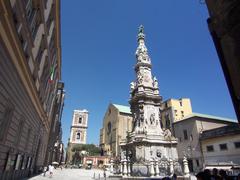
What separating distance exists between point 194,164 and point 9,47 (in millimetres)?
39091

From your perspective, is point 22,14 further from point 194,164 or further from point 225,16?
point 194,164

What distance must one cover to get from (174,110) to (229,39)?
47169mm

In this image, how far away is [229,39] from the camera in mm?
→ 2918

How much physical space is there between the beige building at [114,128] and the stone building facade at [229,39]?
5711 centimetres

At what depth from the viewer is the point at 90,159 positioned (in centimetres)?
6394

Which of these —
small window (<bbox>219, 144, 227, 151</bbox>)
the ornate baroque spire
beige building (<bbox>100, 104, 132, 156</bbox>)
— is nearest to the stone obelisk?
the ornate baroque spire

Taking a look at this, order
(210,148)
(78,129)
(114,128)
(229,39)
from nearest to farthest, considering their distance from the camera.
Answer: (229,39), (210,148), (114,128), (78,129)

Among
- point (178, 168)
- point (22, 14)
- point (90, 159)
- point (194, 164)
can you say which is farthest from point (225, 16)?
point (90, 159)

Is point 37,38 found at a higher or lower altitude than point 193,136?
higher

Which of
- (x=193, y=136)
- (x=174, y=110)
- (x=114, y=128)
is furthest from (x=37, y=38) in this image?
(x=114, y=128)

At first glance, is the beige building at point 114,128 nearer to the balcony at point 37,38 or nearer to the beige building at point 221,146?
the beige building at point 221,146

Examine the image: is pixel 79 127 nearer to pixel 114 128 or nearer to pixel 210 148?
pixel 114 128

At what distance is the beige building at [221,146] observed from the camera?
1176 inches

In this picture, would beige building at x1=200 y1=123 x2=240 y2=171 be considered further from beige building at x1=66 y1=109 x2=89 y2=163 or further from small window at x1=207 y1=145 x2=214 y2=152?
beige building at x1=66 y1=109 x2=89 y2=163
